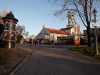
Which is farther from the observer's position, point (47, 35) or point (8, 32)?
point (47, 35)

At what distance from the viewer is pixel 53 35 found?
90375 mm

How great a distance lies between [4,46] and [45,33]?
73.5 m

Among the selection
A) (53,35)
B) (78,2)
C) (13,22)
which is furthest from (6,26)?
(53,35)

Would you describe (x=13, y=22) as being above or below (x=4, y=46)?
above

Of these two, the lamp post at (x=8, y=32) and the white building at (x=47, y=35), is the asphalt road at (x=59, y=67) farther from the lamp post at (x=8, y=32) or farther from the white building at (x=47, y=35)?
the white building at (x=47, y=35)

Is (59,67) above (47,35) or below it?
below

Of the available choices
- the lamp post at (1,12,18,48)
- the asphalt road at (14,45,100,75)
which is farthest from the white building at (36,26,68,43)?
the asphalt road at (14,45,100,75)

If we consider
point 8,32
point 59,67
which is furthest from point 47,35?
point 59,67

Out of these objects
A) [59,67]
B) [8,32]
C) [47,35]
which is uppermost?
[47,35]

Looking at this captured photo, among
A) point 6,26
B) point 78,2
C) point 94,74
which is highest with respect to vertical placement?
point 78,2

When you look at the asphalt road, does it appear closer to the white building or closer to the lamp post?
the lamp post

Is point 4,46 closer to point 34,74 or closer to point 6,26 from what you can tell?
point 6,26

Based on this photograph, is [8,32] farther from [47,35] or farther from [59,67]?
[47,35]

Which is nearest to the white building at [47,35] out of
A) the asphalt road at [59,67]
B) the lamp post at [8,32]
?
the lamp post at [8,32]
